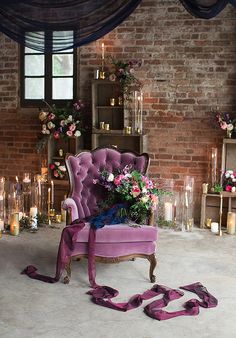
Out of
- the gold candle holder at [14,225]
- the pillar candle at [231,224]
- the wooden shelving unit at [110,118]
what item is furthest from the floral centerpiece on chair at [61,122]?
the pillar candle at [231,224]

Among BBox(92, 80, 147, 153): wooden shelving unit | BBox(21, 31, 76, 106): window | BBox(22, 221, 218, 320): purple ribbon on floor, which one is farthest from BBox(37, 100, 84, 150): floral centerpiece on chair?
BBox(22, 221, 218, 320): purple ribbon on floor

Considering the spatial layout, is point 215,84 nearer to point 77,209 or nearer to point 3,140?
point 77,209

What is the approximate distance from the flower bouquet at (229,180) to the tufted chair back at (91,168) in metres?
1.51

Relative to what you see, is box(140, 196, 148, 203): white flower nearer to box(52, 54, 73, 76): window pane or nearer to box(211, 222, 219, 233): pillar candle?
box(211, 222, 219, 233): pillar candle

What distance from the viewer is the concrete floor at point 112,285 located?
3.43 m

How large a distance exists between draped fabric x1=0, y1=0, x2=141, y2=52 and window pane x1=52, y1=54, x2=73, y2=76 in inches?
89.0

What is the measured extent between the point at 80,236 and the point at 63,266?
0.99 ft

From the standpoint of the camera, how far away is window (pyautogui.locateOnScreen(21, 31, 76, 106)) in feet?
22.7

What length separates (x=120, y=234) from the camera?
14.1 feet

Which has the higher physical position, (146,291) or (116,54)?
(116,54)

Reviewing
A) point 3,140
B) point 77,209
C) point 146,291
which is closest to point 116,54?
point 3,140

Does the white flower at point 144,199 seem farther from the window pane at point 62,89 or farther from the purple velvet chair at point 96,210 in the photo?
the window pane at point 62,89

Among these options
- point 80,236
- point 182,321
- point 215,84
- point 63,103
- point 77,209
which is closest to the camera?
point 182,321

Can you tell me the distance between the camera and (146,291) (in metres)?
4.10
